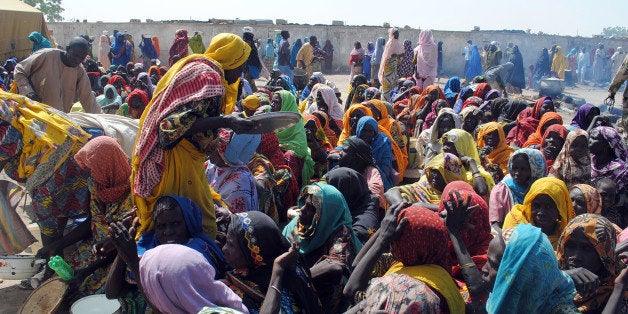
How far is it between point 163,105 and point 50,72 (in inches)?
144

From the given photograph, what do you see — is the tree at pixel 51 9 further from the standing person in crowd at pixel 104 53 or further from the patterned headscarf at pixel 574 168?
the patterned headscarf at pixel 574 168

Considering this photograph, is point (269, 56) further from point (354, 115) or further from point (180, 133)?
point (180, 133)

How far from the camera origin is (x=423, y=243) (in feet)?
9.34

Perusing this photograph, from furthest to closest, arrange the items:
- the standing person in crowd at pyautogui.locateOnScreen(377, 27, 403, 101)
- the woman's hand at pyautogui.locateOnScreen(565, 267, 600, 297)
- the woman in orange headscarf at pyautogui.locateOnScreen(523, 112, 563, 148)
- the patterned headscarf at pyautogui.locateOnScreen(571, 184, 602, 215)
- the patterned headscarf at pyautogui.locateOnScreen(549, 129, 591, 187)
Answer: the standing person in crowd at pyautogui.locateOnScreen(377, 27, 403, 101) < the woman in orange headscarf at pyautogui.locateOnScreen(523, 112, 563, 148) < the patterned headscarf at pyautogui.locateOnScreen(549, 129, 591, 187) < the patterned headscarf at pyautogui.locateOnScreen(571, 184, 602, 215) < the woman's hand at pyautogui.locateOnScreen(565, 267, 600, 297)

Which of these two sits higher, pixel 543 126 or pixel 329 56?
pixel 543 126

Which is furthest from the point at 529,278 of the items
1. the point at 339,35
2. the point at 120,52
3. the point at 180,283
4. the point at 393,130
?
the point at 339,35

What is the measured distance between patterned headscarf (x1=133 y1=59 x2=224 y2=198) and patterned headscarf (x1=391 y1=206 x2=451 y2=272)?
1.32 meters

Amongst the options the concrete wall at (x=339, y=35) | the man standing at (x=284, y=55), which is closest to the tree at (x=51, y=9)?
the concrete wall at (x=339, y=35)

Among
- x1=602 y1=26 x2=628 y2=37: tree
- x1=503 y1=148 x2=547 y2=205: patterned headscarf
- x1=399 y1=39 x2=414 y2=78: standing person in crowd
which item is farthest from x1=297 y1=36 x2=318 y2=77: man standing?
x1=602 y1=26 x2=628 y2=37: tree

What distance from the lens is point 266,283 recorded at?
3.02m

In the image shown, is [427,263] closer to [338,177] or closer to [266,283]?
[266,283]

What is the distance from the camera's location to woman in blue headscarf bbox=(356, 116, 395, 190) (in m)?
6.04

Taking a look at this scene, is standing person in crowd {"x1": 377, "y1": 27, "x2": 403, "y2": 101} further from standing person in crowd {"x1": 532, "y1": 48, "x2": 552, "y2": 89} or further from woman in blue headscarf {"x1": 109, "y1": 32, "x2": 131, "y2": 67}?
standing person in crowd {"x1": 532, "y1": 48, "x2": 552, "y2": 89}

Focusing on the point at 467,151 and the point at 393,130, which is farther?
the point at 393,130
